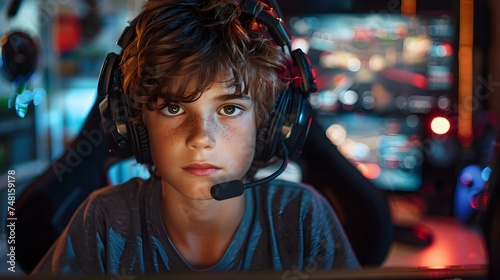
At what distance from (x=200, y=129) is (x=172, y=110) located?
6cm

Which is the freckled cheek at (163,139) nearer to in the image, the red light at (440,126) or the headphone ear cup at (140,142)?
the headphone ear cup at (140,142)

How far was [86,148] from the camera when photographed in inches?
44.3

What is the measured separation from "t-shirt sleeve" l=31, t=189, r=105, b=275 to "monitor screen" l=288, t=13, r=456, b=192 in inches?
21.1

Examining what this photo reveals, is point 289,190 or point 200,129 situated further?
point 289,190

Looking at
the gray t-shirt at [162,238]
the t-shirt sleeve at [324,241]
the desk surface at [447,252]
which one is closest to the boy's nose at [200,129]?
the gray t-shirt at [162,238]

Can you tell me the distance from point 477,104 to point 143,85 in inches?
28.0

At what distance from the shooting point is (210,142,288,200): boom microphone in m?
1.03

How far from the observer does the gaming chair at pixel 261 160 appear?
1.02 metres

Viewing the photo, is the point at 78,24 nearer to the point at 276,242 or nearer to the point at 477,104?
the point at 276,242

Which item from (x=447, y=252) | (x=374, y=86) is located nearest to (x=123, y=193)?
(x=447, y=252)

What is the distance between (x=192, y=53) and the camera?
97 centimetres

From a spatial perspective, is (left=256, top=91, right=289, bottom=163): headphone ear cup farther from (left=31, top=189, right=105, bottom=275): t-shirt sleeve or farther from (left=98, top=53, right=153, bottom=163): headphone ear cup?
(left=31, top=189, right=105, bottom=275): t-shirt sleeve

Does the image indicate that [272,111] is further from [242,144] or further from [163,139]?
[163,139]

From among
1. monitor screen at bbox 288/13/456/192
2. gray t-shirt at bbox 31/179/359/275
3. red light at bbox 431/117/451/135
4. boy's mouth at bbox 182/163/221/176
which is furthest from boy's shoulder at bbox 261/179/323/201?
red light at bbox 431/117/451/135
